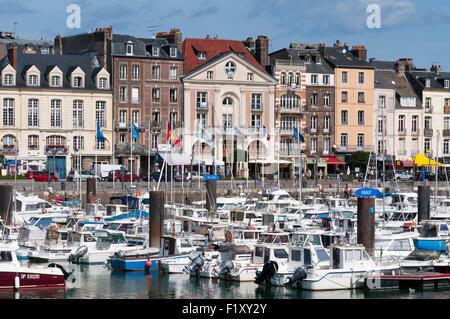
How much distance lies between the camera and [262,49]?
262 feet

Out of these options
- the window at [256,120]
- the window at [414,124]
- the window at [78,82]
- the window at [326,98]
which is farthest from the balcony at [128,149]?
the window at [414,124]

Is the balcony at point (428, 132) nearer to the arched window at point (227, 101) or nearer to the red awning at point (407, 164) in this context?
the red awning at point (407, 164)

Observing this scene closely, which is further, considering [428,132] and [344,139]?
[428,132]

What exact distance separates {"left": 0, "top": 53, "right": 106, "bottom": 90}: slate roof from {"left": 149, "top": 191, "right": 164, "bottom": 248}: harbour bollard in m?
33.0

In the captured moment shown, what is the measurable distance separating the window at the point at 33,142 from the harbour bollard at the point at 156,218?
32.0 m

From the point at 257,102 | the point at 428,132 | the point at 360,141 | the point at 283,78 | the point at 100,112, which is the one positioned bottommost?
the point at 360,141

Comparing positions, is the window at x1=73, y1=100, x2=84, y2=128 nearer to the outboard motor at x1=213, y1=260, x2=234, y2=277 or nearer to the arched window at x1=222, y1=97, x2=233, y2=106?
the arched window at x1=222, y1=97, x2=233, y2=106

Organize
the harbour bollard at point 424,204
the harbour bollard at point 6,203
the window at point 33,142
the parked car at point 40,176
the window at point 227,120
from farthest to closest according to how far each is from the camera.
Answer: the window at point 227,120 → the window at point 33,142 → the parked car at point 40,176 → the harbour bollard at point 424,204 → the harbour bollard at point 6,203

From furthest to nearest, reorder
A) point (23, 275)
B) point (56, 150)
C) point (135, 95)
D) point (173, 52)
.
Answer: point (173, 52)
point (135, 95)
point (56, 150)
point (23, 275)

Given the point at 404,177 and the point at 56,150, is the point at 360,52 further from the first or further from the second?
the point at 56,150

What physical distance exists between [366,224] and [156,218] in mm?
8810

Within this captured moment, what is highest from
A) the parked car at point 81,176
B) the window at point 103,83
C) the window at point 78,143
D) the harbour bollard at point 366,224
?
the window at point 103,83

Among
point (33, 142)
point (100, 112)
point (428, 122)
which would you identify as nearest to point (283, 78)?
point (428, 122)

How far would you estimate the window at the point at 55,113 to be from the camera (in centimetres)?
7281
